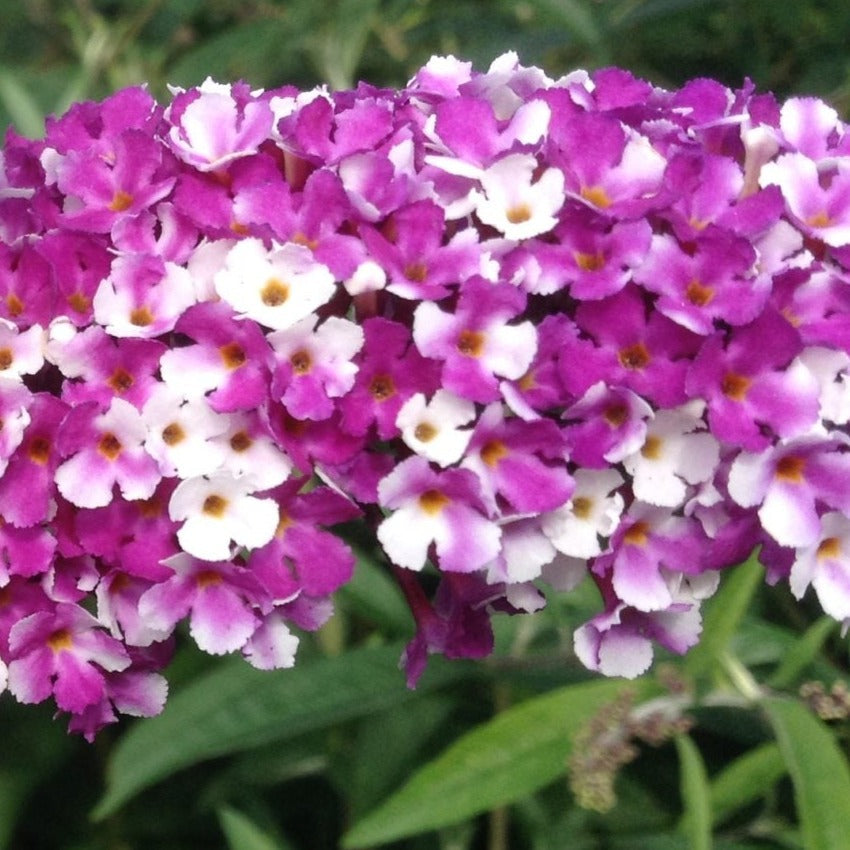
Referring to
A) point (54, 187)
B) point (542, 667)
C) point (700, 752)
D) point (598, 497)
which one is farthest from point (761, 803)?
point (54, 187)

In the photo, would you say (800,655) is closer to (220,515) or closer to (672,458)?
(672,458)

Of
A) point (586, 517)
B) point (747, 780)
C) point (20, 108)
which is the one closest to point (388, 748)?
point (747, 780)

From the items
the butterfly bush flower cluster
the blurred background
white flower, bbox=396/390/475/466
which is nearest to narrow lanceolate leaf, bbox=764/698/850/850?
the butterfly bush flower cluster

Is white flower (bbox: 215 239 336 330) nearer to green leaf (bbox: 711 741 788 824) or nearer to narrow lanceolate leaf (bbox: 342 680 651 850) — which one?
narrow lanceolate leaf (bbox: 342 680 651 850)

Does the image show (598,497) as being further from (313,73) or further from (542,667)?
(313,73)

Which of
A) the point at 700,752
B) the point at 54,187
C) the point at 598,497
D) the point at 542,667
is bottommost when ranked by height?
the point at 700,752

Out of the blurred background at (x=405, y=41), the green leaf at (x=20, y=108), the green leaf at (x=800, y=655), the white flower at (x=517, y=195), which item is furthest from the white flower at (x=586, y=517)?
the green leaf at (x=20, y=108)

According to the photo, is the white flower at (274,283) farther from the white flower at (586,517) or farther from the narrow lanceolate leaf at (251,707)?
the narrow lanceolate leaf at (251,707)
